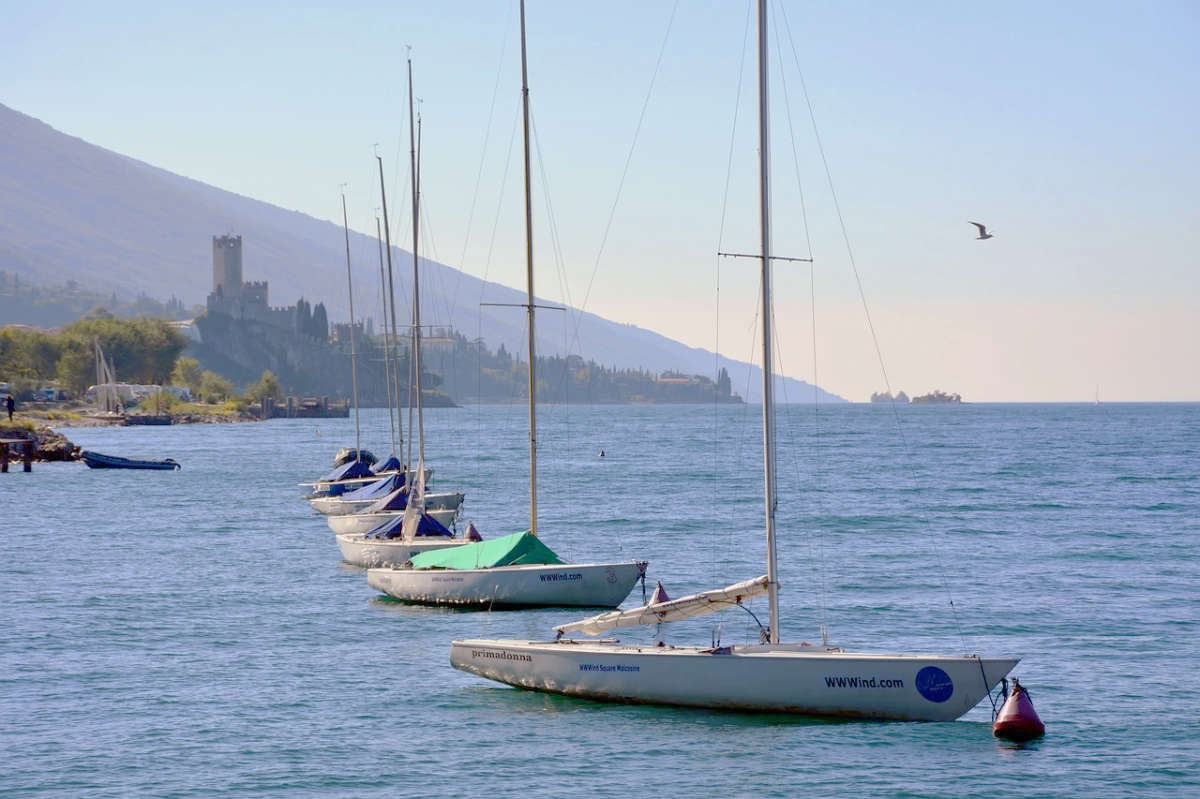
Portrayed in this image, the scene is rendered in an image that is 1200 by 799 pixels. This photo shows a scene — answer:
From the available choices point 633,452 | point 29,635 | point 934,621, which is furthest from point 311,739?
point 633,452

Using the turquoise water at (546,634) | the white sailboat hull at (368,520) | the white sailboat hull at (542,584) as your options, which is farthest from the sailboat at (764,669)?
the white sailboat hull at (368,520)

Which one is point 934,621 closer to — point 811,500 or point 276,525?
point 276,525

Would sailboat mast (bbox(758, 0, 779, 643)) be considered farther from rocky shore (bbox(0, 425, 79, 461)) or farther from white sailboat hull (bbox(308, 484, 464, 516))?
rocky shore (bbox(0, 425, 79, 461))

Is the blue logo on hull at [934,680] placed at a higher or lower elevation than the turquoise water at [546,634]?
higher

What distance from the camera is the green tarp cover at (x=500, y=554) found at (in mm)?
38344

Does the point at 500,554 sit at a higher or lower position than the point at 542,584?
higher

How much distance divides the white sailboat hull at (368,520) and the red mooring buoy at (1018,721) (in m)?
29.8

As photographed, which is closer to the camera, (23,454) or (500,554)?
(500,554)

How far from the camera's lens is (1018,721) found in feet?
82.5

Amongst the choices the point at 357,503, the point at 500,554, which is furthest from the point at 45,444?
the point at 500,554

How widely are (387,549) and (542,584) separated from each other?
409 inches

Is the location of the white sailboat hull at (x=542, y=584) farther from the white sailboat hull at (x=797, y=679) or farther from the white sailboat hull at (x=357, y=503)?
the white sailboat hull at (x=357, y=503)

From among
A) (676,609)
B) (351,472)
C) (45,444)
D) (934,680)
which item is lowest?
(934,680)

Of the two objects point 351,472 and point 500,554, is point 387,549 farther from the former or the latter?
point 351,472
